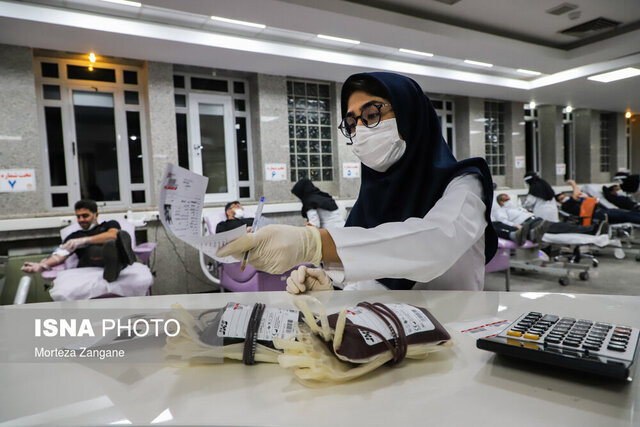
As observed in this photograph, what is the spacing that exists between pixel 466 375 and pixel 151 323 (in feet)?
2.31

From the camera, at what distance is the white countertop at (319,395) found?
1.83 feet

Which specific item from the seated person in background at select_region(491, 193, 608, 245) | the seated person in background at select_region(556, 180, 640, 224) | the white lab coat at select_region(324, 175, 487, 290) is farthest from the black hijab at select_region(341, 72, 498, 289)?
the seated person in background at select_region(556, 180, 640, 224)

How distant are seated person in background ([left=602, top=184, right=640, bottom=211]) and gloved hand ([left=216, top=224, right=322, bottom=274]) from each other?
8862 mm

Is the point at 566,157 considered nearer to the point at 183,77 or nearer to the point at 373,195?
the point at 183,77

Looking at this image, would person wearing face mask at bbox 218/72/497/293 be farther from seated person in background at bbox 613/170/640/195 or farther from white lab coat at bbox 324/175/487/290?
seated person in background at bbox 613/170/640/195

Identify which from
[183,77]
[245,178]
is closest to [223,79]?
[183,77]

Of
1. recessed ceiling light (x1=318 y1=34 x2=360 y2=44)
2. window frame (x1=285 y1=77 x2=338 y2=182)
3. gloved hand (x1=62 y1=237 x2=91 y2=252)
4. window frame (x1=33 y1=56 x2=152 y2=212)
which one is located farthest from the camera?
window frame (x1=285 y1=77 x2=338 y2=182)

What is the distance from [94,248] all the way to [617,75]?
27.7ft

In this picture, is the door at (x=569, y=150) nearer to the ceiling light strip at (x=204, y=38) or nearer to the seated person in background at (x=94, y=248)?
the ceiling light strip at (x=204, y=38)

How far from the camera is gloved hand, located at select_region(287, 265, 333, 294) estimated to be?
3.81 feet

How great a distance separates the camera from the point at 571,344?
65 centimetres

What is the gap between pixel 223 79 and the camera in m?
5.94

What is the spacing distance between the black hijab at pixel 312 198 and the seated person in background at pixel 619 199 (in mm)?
6309

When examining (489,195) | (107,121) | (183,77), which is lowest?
(489,195)
